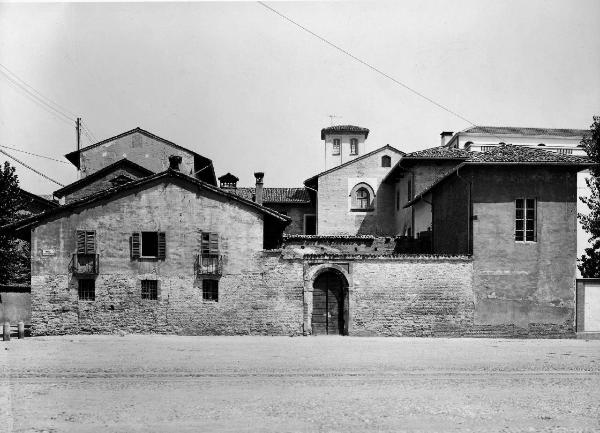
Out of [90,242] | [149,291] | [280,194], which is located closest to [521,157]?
[149,291]

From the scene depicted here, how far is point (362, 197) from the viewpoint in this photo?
4488 cm

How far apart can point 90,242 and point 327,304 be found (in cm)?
1002

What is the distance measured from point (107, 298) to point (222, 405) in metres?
15.1

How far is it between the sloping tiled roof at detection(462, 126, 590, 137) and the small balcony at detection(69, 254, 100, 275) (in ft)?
137

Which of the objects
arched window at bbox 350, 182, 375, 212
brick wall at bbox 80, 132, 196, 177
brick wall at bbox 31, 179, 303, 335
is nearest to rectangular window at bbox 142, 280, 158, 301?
brick wall at bbox 31, 179, 303, 335

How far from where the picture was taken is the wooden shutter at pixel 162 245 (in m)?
25.2

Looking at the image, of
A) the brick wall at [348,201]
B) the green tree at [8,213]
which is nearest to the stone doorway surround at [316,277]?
the green tree at [8,213]

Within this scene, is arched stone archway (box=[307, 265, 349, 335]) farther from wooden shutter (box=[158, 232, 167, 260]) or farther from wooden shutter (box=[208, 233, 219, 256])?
wooden shutter (box=[158, 232, 167, 260])

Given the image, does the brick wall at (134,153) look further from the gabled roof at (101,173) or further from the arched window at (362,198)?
the arched window at (362,198)

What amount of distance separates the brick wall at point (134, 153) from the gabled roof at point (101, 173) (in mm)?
3378

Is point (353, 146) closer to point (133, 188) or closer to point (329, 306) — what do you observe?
point (329, 306)

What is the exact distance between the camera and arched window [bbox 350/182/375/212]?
4469cm

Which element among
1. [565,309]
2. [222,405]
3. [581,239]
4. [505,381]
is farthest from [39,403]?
[581,239]

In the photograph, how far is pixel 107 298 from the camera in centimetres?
2497
